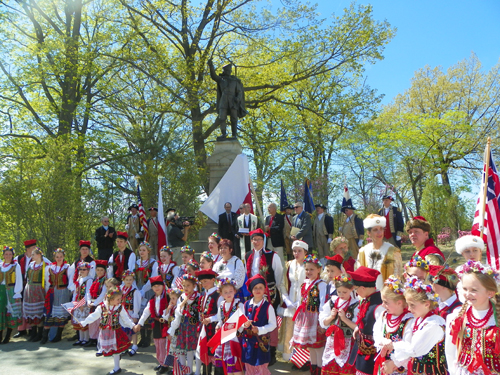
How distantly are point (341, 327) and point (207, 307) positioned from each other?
5.99ft

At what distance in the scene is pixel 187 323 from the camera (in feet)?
18.2

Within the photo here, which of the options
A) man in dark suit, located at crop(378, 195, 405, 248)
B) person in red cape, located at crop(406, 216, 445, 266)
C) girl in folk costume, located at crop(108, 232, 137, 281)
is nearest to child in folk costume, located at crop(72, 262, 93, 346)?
girl in folk costume, located at crop(108, 232, 137, 281)

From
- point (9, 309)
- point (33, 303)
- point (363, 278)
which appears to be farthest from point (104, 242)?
point (363, 278)

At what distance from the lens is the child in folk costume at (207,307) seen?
5250 millimetres

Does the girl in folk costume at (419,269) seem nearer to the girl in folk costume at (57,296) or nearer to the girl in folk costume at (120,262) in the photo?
the girl in folk costume at (120,262)

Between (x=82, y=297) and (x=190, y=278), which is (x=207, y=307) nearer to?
(x=190, y=278)

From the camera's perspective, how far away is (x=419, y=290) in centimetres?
326

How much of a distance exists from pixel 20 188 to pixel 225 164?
5.26m

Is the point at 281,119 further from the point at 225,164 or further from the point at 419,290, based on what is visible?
the point at 419,290

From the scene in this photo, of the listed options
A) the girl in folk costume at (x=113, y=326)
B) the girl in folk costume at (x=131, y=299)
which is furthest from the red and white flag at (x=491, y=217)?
the girl in folk costume at (x=131, y=299)

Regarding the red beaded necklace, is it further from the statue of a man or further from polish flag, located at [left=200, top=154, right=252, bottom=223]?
the statue of a man

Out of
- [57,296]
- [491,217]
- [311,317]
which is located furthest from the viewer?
[57,296]

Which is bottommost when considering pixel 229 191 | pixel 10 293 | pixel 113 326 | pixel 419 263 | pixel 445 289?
pixel 113 326

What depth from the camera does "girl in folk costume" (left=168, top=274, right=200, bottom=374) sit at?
5496 millimetres
